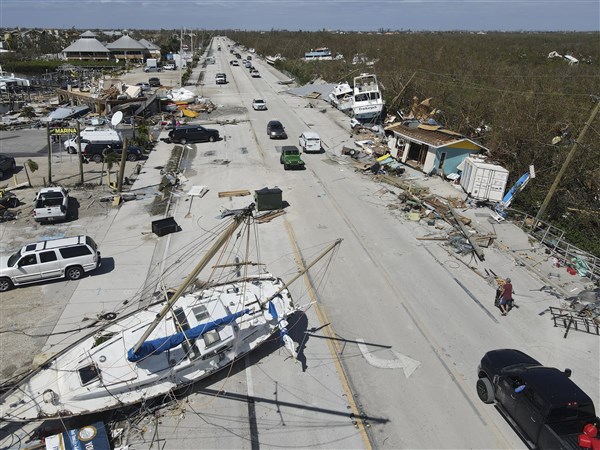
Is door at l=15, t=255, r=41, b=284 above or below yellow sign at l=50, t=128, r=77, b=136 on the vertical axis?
below

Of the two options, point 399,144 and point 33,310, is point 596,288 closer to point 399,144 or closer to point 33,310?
point 399,144

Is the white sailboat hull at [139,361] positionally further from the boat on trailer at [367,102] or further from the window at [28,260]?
the boat on trailer at [367,102]

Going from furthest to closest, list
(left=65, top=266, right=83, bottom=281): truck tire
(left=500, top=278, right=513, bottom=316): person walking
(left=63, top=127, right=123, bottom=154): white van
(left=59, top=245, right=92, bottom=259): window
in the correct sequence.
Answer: (left=63, top=127, right=123, bottom=154): white van
(left=65, top=266, right=83, bottom=281): truck tire
(left=59, top=245, right=92, bottom=259): window
(left=500, top=278, right=513, bottom=316): person walking

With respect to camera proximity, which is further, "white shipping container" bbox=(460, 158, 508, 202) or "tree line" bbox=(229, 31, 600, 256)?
"white shipping container" bbox=(460, 158, 508, 202)

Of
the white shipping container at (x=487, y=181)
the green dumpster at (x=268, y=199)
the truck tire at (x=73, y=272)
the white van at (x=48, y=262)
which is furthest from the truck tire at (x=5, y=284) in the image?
the white shipping container at (x=487, y=181)

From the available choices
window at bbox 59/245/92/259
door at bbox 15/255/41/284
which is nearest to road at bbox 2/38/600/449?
window at bbox 59/245/92/259

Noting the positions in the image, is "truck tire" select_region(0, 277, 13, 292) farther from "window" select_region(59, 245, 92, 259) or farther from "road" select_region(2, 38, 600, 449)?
"road" select_region(2, 38, 600, 449)

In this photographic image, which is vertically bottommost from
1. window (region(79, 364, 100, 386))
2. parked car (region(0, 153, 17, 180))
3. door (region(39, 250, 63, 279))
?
parked car (region(0, 153, 17, 180))
